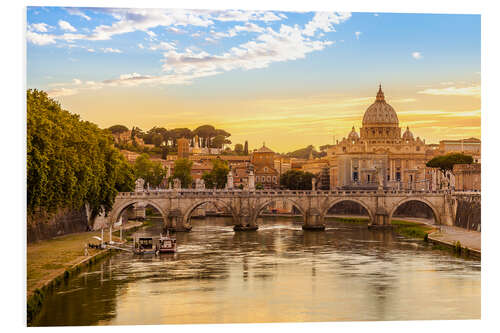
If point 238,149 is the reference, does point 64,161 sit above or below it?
below

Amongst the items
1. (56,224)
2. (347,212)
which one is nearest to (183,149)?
(347,212)

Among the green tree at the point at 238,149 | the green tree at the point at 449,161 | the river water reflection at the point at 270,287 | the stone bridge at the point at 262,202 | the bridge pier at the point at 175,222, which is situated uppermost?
the green tree at the point at 238,149

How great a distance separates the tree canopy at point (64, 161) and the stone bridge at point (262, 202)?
3654 mm

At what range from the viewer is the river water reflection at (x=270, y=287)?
17328 millimetres

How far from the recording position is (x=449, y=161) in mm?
56344

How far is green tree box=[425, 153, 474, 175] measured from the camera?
54594 mm

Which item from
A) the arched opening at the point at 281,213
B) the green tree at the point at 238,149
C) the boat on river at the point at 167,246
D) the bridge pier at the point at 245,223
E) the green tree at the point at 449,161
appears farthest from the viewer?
the green tree at the point at 238,149

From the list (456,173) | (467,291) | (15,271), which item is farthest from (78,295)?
(456,173)

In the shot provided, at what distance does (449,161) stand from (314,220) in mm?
20048

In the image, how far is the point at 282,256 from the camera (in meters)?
27.5

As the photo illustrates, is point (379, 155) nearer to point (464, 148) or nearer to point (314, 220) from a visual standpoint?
point (464, 148)

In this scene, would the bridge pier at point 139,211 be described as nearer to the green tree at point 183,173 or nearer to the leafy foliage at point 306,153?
the green tree at point 183,173

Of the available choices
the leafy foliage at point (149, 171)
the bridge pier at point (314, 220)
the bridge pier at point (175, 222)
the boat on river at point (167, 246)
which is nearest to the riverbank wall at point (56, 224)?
the boat on river at point (167, 246)
